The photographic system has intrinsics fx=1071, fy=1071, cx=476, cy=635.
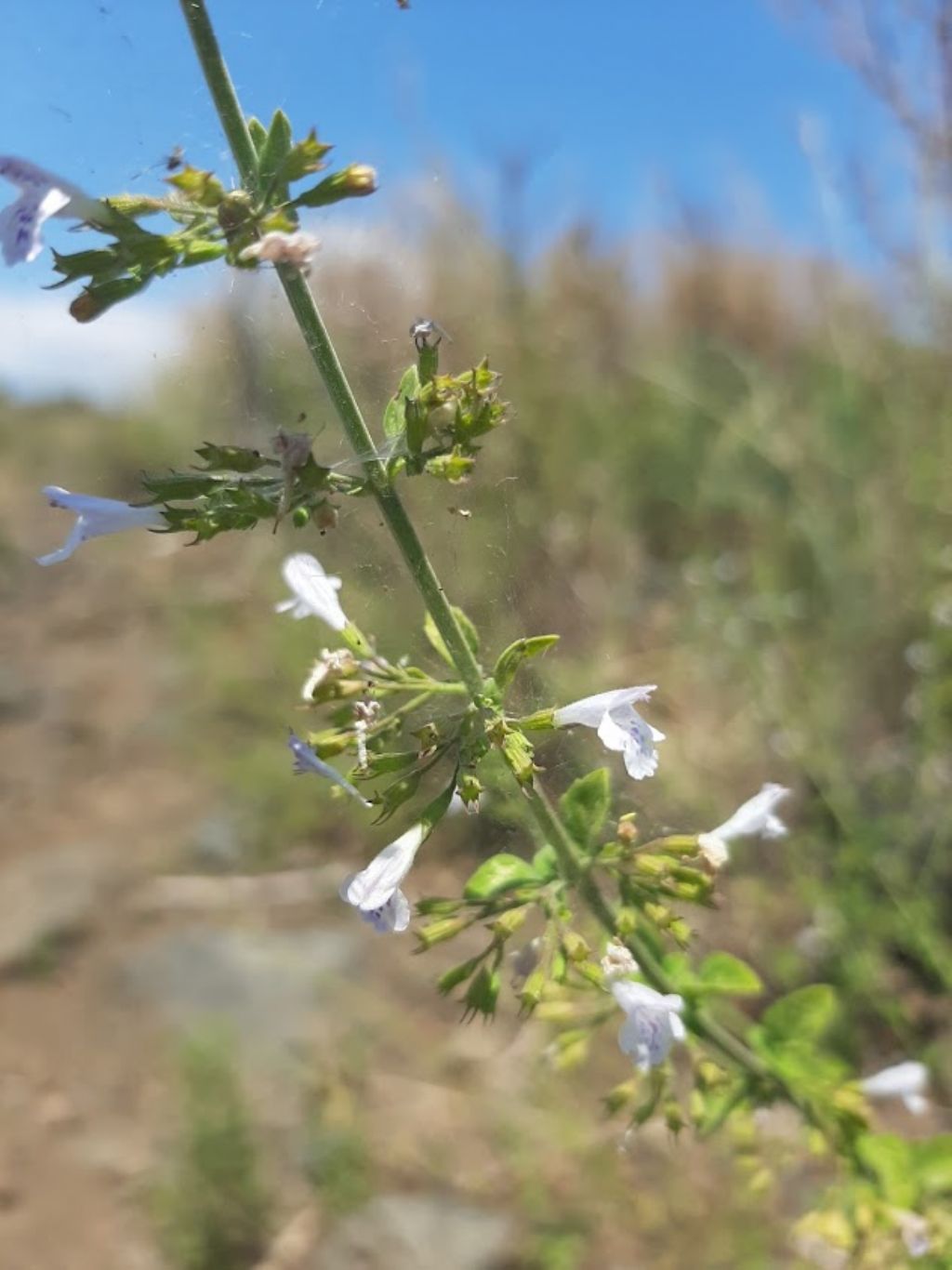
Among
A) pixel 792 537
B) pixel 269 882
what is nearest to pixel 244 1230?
pixel 269 882

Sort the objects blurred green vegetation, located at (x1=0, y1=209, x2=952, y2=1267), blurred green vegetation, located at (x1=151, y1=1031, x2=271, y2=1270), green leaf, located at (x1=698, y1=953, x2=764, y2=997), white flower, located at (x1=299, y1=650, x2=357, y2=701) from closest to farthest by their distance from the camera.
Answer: white flower, located at (x1=299, y1=650, x2=357, y2=701) < blurred green vegetation, located at (x1=0, y1=209, x2=952, y2=1267) < green leaf, located at (x1=698, y1=953, x2=764, y2=997) < blurred green vegetation, located at (x1=151, y1=1031, x2=271, y2=1270)

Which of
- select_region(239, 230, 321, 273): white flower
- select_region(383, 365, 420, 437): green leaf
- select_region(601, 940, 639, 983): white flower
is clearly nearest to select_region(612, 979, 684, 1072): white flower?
select_region(601, 940, 639, 983): white flower

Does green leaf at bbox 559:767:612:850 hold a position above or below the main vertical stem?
below

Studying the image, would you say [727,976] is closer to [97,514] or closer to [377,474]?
[377,474]

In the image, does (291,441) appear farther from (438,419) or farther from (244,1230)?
(244,1230)

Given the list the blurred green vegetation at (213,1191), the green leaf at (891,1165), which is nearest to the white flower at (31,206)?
the green leaf at (891,1165)

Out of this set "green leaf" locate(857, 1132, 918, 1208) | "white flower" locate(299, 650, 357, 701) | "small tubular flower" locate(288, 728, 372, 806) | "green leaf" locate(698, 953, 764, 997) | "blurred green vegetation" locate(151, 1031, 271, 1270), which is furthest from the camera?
"blurred green vegetation" locate(151, 1031, 271, 1270)

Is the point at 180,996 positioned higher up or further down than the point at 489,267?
further down

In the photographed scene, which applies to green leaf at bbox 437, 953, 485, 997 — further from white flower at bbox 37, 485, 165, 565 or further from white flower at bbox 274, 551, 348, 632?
white flower at bbox 37, 485, 165, 565
